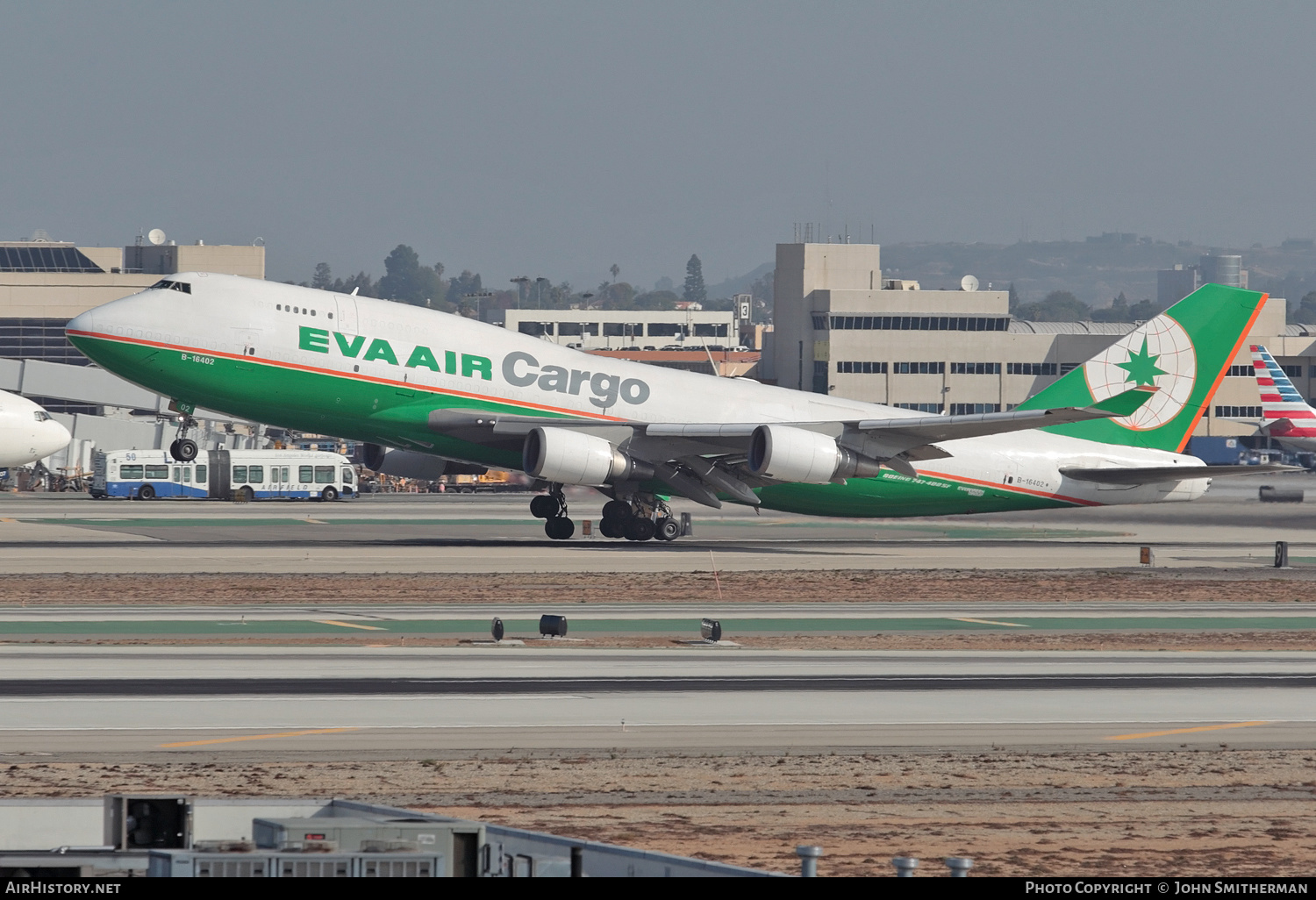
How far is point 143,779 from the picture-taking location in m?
19.0

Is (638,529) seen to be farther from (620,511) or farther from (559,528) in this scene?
(559,528)

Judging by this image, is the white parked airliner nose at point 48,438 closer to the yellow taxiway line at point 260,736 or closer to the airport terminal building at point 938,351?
the yellow taxiway line at point 260,736

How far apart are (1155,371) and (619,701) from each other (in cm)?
3901

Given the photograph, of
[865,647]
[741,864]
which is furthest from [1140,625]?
[741,864]

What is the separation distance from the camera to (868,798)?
18828 mm

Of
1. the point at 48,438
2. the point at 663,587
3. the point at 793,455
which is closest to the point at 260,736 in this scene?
the point at 663,587

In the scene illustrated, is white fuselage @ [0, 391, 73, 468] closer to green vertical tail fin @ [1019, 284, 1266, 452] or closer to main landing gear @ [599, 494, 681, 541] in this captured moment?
main landing gear @ [599, 494, 681, 541]

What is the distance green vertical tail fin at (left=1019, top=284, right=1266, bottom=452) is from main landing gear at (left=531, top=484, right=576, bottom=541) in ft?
57.6

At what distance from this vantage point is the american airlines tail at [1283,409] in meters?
99.0

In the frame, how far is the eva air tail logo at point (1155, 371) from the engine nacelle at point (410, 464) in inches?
927

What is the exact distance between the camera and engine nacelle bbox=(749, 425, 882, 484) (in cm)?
5234
